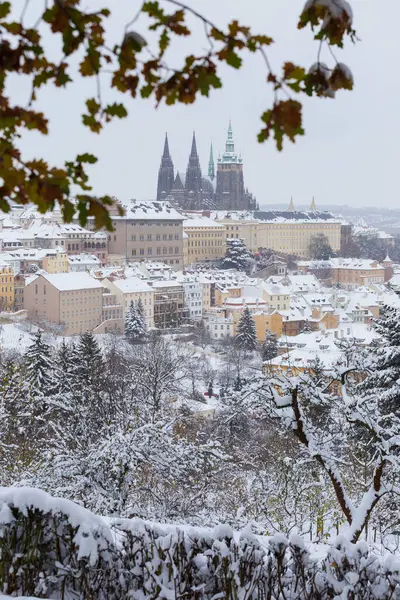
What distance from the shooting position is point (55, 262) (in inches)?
1337

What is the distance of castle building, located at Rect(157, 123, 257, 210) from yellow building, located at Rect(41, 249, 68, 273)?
19379mm

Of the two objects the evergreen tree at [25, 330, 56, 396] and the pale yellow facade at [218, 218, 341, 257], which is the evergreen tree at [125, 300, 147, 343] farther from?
the pale yellow facade at [218, 218, 341, 257]

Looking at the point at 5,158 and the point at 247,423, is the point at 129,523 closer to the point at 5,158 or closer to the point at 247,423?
the point at 5,158

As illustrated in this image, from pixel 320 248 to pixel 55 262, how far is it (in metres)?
21.6

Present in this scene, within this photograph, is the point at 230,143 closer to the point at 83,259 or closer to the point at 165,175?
the point at 165,175

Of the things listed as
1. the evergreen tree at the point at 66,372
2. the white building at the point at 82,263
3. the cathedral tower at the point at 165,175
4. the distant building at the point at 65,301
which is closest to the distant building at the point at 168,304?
the distant building at the point at 65,301

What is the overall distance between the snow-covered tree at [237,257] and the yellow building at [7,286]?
15123mm

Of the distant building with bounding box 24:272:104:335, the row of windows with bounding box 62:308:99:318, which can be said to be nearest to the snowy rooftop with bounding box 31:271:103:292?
the distant building with bounding box 24:272:104:335

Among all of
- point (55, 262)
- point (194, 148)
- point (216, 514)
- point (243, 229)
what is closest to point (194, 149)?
point (194, 148)

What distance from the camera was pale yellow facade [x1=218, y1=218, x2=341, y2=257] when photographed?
49.3 metres

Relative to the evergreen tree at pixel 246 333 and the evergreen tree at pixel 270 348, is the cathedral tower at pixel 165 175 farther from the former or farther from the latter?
the evergreen tree at pixel 270 348

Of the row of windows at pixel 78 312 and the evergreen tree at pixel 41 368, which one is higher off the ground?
the evergreen tree at pixel 41 368

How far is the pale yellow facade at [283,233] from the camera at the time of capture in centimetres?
4931

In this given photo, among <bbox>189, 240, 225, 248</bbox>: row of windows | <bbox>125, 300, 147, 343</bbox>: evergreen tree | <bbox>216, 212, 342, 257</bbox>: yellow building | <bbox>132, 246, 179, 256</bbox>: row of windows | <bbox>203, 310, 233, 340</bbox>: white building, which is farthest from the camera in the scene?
<bbox>216, 212, 342, 257</bbox>: yellow building
